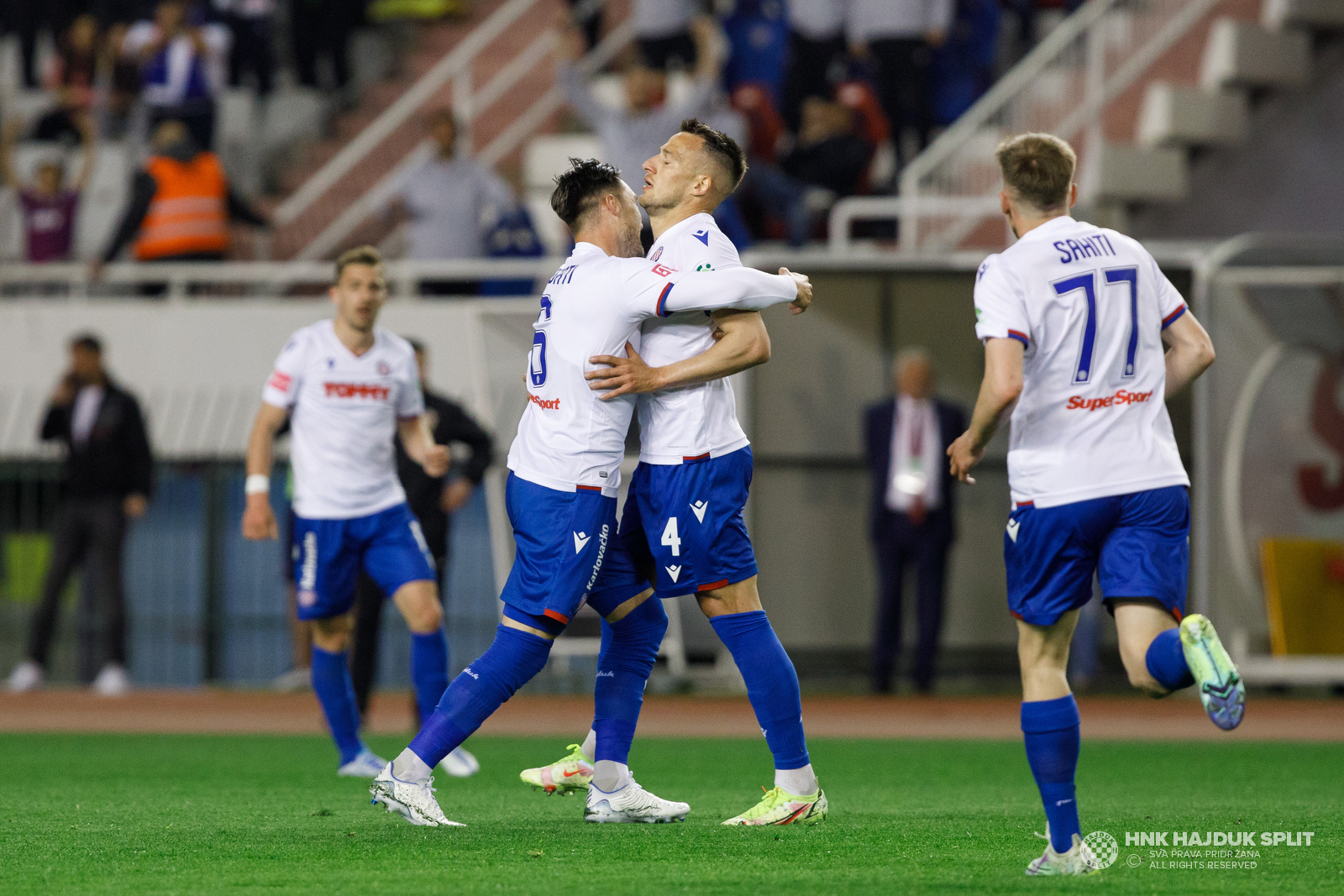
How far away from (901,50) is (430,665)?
9.33 meters

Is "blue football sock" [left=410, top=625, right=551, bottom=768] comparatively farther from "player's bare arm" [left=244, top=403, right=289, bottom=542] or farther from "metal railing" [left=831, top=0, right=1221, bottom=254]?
"metal railing" [left=831, top=0, right=1221, bottom=254]

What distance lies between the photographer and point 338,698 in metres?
8.56

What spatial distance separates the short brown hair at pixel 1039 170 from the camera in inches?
209

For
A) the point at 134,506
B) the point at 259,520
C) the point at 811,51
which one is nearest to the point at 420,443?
the point at 259,520

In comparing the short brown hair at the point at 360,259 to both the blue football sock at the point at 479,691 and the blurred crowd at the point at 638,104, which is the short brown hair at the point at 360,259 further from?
the blurred crowd at the point at 638,104

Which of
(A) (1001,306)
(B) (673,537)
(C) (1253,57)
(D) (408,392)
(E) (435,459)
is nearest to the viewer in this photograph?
(A) (1001,306)

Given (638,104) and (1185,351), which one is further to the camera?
(638,104)

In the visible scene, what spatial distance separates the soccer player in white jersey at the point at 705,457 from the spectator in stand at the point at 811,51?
34.6 ft

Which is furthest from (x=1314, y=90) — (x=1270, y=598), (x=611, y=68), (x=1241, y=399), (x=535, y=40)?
(x=535, y=40)

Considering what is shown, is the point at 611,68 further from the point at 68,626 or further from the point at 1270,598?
the point at 1270,598

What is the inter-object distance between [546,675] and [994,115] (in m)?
6.43

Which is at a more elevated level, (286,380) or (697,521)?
(286,380)

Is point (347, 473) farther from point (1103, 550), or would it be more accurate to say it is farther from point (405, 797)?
point (1103, 550)

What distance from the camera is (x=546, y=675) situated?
15.1 metres
